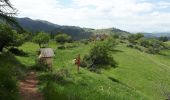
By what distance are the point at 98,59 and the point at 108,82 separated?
1959cm

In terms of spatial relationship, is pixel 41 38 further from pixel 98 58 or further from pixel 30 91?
pixel 30 91

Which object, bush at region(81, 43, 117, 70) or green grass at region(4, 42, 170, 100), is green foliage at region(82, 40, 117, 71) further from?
green grass at region(4, 42, 170, 100)

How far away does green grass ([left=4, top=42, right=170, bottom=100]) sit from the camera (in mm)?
19453

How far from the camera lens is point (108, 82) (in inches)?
1494

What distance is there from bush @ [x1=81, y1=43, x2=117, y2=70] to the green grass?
70.9 inches

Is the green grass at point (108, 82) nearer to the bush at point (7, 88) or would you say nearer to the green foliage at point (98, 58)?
the bush at point (7, 88)

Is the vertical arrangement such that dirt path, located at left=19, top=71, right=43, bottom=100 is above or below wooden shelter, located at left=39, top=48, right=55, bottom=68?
above

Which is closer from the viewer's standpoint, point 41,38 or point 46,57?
point 46,57

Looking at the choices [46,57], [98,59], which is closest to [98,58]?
[98,59]

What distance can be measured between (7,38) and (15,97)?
35029mm

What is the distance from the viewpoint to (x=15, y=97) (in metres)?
15.7

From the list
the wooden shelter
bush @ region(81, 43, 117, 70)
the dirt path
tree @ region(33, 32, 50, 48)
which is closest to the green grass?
the dirt path

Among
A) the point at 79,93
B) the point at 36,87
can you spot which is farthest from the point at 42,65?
the point at 79,93

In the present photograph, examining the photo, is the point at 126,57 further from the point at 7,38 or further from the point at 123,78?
the point at 7,38
